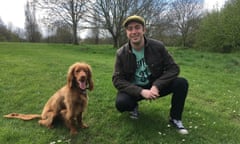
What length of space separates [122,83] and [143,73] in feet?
1.44

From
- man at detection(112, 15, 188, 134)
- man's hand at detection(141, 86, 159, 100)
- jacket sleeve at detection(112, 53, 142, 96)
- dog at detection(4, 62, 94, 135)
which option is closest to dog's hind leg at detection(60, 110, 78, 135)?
dog at detection(4, 62, 94, 135)

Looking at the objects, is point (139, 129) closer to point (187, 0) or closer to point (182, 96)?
point (182, 96)

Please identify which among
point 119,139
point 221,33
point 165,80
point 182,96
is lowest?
point 119,139

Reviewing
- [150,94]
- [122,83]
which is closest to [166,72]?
[150,94]

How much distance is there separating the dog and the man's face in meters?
0.91

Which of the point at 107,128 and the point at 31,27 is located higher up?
the point at 31,27

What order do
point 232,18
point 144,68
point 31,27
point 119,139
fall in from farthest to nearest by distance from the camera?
point 31,27 < point 232,18 < point 144,68 < point 119,139

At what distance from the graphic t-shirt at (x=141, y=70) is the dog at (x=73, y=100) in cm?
86

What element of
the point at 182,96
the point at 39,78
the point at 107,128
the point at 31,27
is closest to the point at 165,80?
the point at 182,96

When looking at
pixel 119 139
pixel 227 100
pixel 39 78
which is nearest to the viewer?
pixel 119 139

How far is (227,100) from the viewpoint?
6.73 metres

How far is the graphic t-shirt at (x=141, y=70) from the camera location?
4695mm

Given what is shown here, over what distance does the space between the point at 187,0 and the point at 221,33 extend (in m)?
12.9

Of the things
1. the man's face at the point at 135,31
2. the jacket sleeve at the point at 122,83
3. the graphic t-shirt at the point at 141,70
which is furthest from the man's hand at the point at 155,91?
the man's face at the point at 135,31
